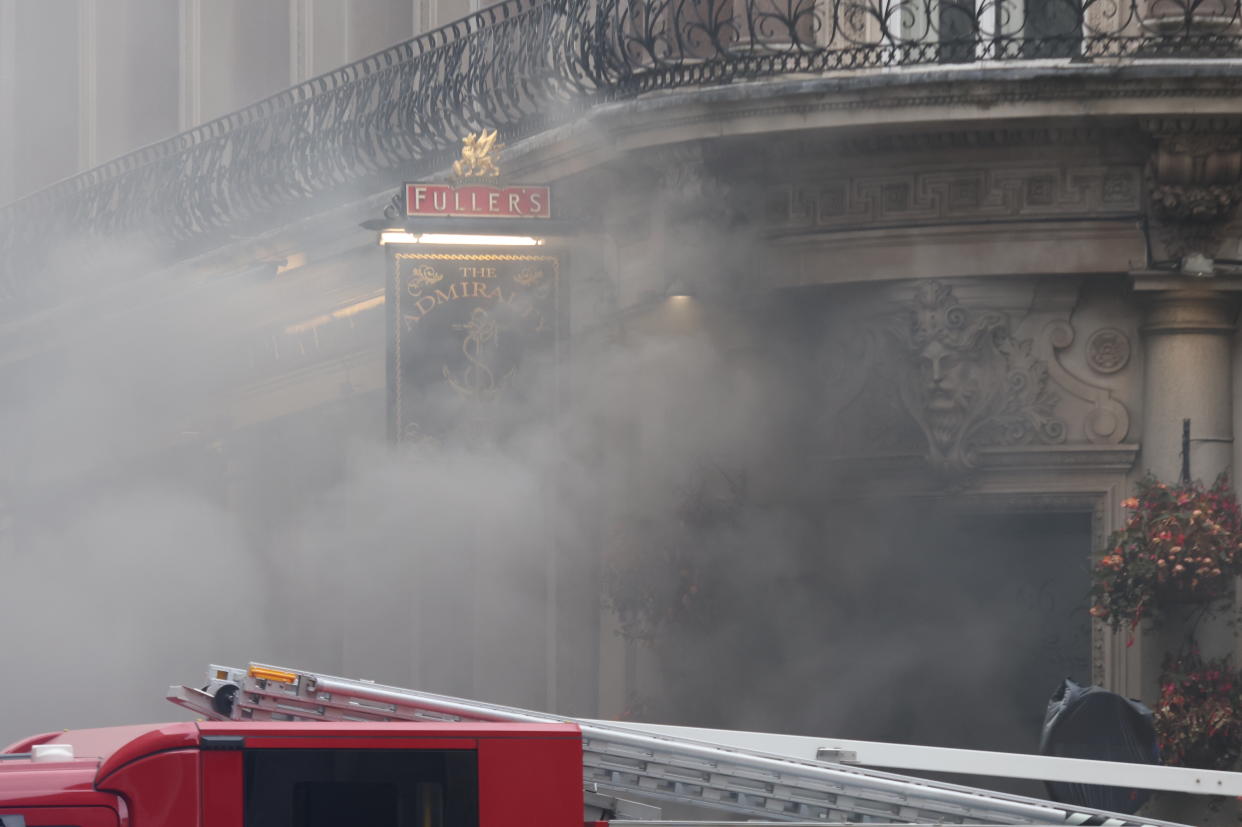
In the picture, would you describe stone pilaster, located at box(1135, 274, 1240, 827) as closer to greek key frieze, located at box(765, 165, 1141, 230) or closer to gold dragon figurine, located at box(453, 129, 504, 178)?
greek key frieze, located at box(765, 165, 1141, 230)

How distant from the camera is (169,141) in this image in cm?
1518

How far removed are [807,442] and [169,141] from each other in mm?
7022

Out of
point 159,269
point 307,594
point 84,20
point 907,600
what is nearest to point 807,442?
point 907,600

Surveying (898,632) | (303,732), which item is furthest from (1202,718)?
(303,732)

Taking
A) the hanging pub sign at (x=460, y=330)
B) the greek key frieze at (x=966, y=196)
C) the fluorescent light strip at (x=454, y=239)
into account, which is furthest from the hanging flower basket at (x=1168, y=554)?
the fluorescent light strip at (x=454, y=239)

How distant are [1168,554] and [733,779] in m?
4.19

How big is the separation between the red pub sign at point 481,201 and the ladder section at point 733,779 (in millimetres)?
4663

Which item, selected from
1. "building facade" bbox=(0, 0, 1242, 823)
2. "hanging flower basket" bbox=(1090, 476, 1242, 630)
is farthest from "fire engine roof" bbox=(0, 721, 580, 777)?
"building facade" bbox=(0, 0, 1242, 823)

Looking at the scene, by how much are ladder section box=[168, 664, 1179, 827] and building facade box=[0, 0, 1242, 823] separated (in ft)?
14.7

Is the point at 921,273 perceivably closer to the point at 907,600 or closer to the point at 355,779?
the point at 907,600

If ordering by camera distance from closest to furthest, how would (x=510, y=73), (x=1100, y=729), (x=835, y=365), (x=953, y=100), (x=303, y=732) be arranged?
(x=303, y=732), (x=1100, y=729), (x=953, y=100), (x=835, y=365), (x=510, y=73)

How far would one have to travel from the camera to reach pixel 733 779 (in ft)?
16.7

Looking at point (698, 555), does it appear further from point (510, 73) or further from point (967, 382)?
point (510, 73)

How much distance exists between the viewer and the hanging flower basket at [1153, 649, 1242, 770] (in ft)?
28.8
